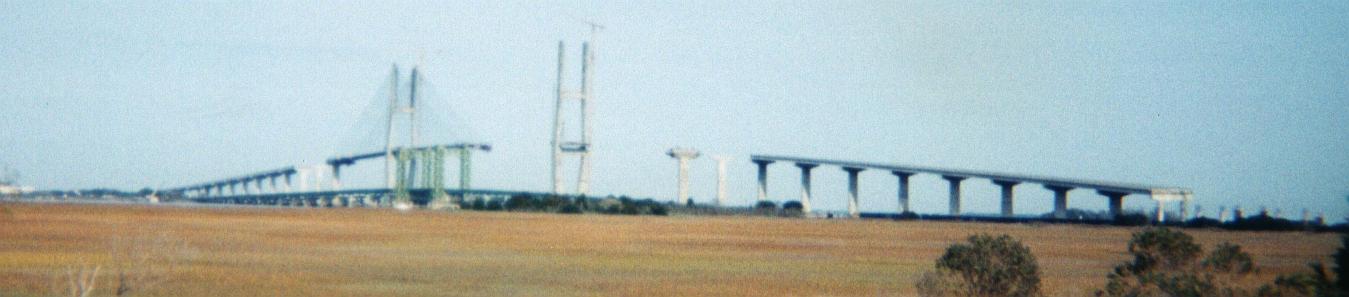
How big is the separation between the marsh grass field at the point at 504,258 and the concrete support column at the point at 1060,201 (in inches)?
539

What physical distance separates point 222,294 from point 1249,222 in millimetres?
56492

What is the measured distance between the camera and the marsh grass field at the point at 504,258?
27141 millimetres

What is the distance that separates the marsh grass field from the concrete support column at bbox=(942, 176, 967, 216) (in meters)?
21.0

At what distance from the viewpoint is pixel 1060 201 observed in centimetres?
7519

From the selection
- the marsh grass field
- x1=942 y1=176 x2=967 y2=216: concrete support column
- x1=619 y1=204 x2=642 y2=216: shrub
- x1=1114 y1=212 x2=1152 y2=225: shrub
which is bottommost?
the marsh grass field

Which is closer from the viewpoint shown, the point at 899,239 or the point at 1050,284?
the point at 1050,284

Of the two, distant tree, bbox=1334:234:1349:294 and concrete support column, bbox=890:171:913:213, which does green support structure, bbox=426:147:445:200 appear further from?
distant tree, bbox=1334:234:1349:294

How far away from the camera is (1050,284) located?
2972cm

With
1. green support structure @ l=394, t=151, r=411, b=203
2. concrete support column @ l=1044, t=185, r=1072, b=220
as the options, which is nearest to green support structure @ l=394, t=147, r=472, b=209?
green support structure @ l=394, t=151, r=411, b=203

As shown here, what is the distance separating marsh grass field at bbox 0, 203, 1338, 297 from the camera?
89.0ft

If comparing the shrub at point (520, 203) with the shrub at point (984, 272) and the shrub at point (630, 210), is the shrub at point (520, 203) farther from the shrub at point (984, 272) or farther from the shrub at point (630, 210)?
the shrub at point (984, 272)

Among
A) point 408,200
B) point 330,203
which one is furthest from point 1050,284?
point 330,203

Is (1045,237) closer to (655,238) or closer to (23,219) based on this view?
(655,238)

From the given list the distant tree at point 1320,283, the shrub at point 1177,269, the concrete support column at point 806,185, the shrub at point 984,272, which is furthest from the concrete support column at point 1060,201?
the distant tree at point 1320,283
